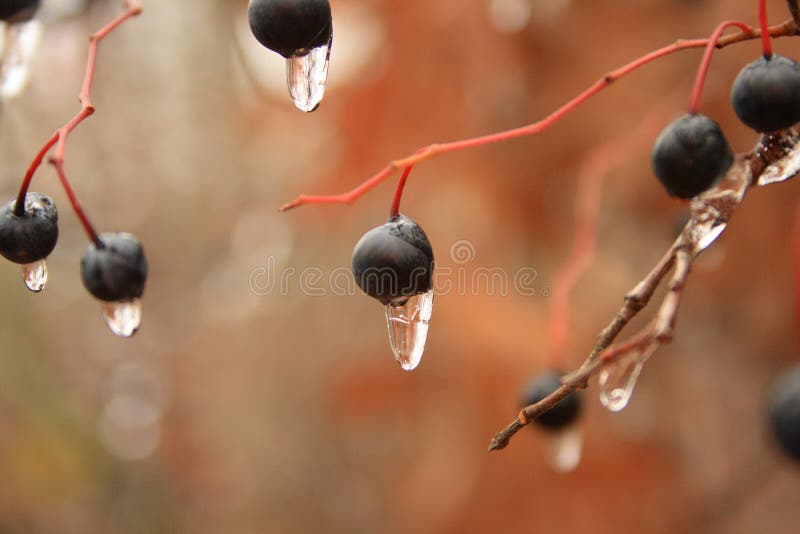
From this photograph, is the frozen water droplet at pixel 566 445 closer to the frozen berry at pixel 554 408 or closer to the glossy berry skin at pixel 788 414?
the frozen berry at pixel 554 408

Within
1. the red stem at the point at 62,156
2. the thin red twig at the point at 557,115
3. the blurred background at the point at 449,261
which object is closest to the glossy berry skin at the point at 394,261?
the thin red twig at the point at 557,115

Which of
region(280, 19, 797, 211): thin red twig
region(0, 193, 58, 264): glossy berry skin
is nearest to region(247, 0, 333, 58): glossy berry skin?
region(280, 19, 797, 211): thin red twig

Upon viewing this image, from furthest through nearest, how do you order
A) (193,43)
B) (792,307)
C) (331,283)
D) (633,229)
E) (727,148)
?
(193,43) → (331,283) → (633,229) → (792,307) → (727,148)

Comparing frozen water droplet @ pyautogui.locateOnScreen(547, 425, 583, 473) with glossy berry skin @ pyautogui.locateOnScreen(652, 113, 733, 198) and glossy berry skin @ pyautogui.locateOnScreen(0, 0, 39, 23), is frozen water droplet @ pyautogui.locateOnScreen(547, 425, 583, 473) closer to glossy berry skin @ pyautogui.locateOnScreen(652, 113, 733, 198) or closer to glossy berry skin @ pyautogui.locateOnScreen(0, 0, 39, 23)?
glossy berry skin @ pyautogui.locateOnScreen(652, 113, 733, 198)

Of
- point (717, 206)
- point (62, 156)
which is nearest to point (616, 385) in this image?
point (717, 206)

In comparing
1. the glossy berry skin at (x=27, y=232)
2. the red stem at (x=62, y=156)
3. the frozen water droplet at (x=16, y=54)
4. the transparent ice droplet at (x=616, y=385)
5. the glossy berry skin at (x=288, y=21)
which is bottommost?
the transparent ice droplet at (x=616, y=385)

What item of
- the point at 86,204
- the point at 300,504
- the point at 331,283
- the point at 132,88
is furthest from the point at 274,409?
the point at 132,88

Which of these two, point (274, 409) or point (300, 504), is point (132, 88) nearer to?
point (274, 409)
